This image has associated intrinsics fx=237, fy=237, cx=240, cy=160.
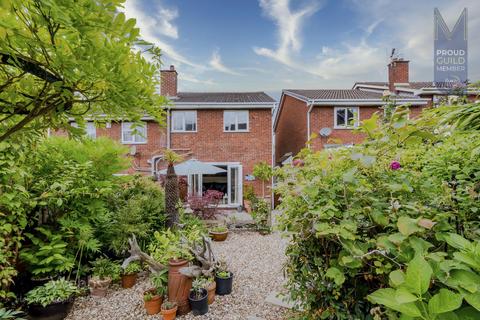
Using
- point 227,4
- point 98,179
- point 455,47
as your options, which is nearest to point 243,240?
point 98,179

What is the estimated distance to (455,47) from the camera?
11.0 meters

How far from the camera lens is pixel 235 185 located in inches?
500

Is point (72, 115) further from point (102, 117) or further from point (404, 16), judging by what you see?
point (404, 16)

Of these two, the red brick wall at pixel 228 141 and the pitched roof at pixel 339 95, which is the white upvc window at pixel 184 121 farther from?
the pitched roof at pixel 339 95

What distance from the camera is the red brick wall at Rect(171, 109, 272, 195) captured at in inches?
503

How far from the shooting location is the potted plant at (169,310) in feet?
11.0

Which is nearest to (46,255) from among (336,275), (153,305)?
(153,305)

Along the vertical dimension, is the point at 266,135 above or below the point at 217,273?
above

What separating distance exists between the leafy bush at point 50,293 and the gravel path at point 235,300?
1.26ft

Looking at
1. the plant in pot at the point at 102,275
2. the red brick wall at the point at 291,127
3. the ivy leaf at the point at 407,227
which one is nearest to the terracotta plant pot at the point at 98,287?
the plant in pot at the point at 102,275

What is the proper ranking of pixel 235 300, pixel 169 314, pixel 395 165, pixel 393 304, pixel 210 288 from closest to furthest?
pixel 393 304
pixel 395 165
pixel 169 314
pixel 210 288
pixel 235 300

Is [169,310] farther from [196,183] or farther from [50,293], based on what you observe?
[196,183]

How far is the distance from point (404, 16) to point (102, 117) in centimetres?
807

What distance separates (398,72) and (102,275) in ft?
57.4
